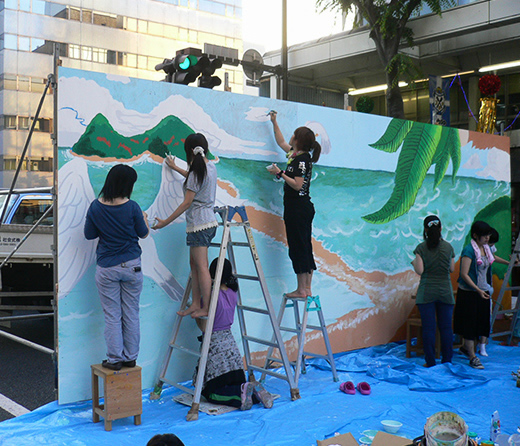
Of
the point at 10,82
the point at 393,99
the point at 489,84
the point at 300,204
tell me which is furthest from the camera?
the point at 10,82

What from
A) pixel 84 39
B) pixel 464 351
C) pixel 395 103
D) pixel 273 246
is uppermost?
pixel 84 39

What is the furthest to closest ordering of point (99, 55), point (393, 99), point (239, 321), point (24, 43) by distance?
point (99, 55) → point (24, 43) → point (393, 99) → point (239, 321)

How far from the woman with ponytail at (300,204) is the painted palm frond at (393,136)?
161 cm

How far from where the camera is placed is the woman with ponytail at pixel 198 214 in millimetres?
4508

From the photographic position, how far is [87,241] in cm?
441

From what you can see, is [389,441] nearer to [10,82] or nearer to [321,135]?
[321,135]

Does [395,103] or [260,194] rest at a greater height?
[395,103]

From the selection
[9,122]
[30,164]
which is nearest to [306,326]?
[30,164]

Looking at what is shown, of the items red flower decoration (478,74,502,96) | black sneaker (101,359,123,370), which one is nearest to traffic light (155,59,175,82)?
black sneaker (101,359,123,370)

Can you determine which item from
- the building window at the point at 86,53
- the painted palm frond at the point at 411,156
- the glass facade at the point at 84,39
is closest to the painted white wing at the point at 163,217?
the painted palm frond at the point at 411,156

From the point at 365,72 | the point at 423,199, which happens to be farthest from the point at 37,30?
the point at 423,199

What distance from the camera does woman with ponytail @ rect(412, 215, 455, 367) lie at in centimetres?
580

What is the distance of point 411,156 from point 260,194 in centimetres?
246

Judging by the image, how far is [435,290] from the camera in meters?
5.81
